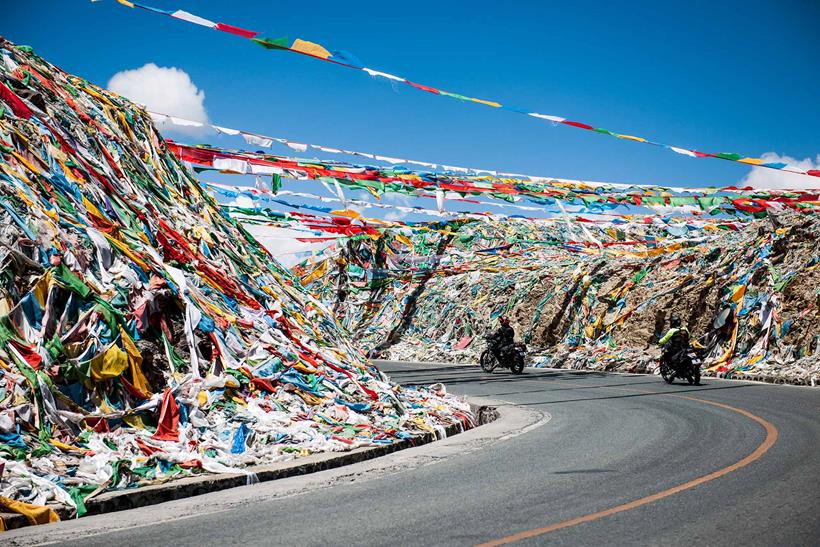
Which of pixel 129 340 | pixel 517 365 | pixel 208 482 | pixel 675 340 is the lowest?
pixel 517 365

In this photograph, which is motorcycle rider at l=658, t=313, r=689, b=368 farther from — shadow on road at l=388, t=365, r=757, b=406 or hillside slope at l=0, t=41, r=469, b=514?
hillside slope at l=0, t=41, r=469, b=514

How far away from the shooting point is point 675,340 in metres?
19.0

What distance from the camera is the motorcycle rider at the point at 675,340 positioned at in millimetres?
18812

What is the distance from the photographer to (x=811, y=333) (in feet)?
68.1

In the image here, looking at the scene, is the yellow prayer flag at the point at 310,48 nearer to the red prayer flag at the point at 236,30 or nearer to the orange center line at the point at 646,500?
the red prayer flag at the point at 236,30

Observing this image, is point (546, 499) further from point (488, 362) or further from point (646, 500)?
point (488, 362)

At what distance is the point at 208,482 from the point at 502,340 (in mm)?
18784

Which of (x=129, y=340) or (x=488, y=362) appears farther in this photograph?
(x=488, y=362)

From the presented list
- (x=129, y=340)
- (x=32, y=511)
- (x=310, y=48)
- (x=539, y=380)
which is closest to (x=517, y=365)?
(x=539, y=380)

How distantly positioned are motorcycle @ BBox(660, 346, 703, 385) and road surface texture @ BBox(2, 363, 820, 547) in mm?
7695

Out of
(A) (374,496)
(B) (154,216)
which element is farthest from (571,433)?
(B) (154,216)

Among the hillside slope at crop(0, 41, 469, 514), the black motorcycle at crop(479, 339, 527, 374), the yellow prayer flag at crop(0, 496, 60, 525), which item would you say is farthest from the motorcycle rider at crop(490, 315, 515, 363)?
the yellow prayer flag at crop(0, 496, 60, 525)

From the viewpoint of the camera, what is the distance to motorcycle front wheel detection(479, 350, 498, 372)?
2536 cm

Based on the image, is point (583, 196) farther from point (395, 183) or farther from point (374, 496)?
point (374, 496)
